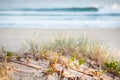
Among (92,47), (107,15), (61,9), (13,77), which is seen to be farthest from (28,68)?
(107,15)

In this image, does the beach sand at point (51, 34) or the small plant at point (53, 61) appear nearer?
the small plant at point (53, 61)

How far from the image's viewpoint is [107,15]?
2.20 m

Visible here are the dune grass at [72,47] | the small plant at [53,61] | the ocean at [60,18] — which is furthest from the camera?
the ocean at [60,18]

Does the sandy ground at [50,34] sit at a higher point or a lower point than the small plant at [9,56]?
higher

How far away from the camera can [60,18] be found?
7.00 feet

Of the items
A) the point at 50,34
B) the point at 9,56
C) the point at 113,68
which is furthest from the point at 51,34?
the point at 113,68

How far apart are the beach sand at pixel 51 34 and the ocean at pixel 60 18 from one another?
0.17ft

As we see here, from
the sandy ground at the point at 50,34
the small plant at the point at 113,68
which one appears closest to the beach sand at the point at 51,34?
the sandy ground at the point at 50,34

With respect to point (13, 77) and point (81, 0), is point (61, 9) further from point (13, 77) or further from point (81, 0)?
point (13, 77)

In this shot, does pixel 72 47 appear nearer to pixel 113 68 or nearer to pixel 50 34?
pixel 50 34

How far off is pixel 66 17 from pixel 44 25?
242 millimetres

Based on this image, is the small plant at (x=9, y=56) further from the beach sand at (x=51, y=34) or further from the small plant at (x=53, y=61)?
the small plant at (x=53, y=61)

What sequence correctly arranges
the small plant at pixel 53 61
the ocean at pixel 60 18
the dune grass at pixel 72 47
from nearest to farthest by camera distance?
the small plant at pixel 53 61 → the dune grass at pixel 72 47 → the ocean at pixel 60 18

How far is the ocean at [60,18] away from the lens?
2.02 metres
